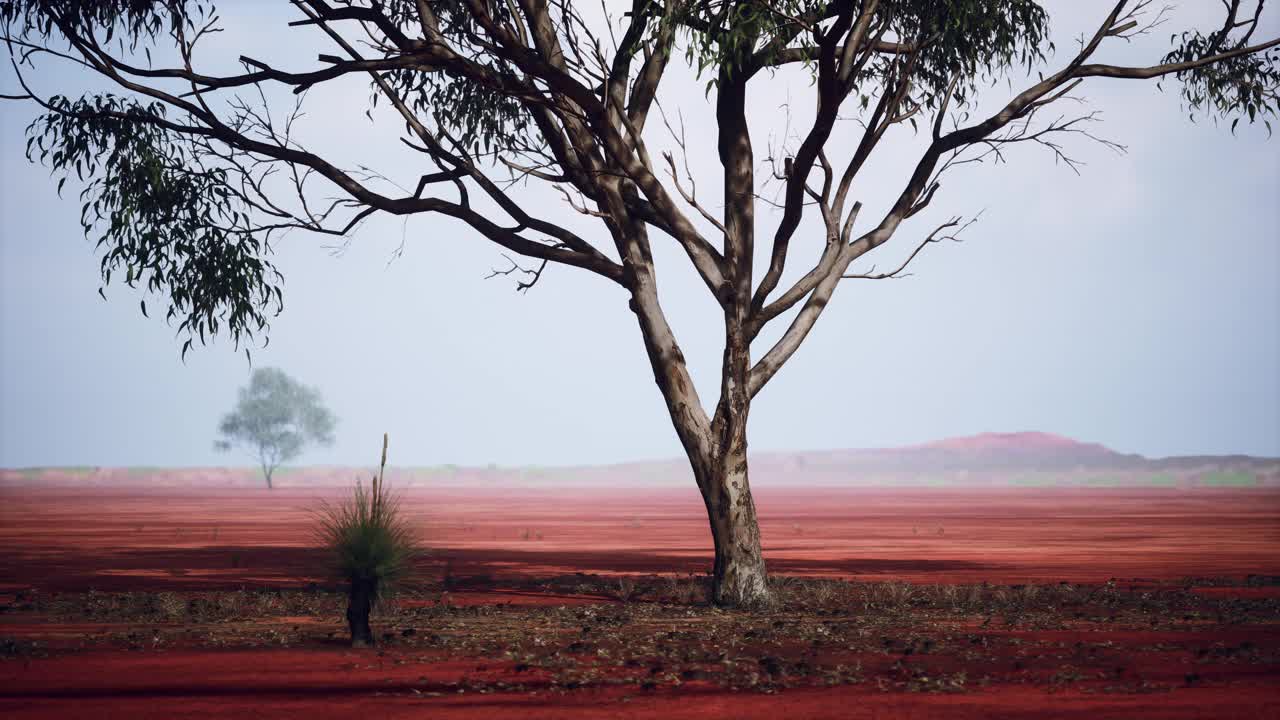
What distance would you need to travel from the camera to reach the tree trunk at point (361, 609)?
11.8 meters

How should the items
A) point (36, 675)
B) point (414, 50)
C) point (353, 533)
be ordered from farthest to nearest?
point (414, 50), point (353, 533), point (36, 675)

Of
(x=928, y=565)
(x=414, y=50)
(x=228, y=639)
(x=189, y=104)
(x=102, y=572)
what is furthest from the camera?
(x=928, y=565)

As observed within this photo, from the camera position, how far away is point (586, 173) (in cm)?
1628

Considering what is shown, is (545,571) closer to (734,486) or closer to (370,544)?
(734,486)

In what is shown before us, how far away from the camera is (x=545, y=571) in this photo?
74.6ft

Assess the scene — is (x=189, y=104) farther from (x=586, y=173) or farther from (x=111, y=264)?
(x=586, y=173)

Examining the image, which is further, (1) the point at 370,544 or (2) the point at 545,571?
(2) the point at 545,571

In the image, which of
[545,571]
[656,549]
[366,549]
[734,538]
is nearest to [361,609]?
[366,549]

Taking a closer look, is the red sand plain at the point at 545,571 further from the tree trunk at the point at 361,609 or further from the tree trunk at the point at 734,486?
the tree trunk at the point at 734,486

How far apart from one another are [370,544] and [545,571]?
11225 mm

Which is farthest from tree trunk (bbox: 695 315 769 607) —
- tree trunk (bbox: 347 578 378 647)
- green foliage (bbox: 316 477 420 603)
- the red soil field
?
tree trunk (bbox: 347 578 378 647)

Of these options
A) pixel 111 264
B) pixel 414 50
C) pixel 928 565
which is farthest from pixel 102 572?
pixel 928 565

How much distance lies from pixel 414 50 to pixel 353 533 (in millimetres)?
6198

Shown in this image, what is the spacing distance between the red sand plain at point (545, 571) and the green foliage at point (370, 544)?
2.25 ft
